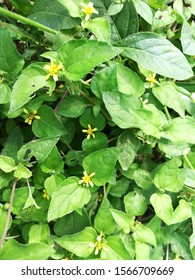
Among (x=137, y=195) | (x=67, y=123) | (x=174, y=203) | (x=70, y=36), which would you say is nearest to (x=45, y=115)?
(x=67, y=123)

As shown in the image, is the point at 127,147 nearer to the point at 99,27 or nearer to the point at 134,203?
the point at 134,203

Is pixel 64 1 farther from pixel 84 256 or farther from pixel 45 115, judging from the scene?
pixel 84 256

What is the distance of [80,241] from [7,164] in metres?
0.27

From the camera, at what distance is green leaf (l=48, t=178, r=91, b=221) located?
947 millimetres

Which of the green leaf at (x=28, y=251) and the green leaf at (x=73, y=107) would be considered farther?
the green leaf at (x=73, y=107)

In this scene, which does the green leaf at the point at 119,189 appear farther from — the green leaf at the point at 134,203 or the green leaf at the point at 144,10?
the green leaf at the point at 144,10

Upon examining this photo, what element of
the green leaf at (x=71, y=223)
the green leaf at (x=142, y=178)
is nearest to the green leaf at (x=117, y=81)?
the green leaf at (x=142, y=178)

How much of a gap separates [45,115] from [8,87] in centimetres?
11

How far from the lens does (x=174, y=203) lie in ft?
3.72

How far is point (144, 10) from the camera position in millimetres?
1029

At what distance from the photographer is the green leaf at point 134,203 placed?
108cm

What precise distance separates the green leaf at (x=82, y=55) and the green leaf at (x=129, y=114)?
0.11m

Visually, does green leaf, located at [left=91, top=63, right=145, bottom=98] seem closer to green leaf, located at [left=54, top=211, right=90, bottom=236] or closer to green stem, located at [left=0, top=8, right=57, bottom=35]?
green stem, located at [left=0, top=8, right=57, bottom=35]

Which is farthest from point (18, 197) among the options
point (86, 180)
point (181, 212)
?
point (181, 212)
